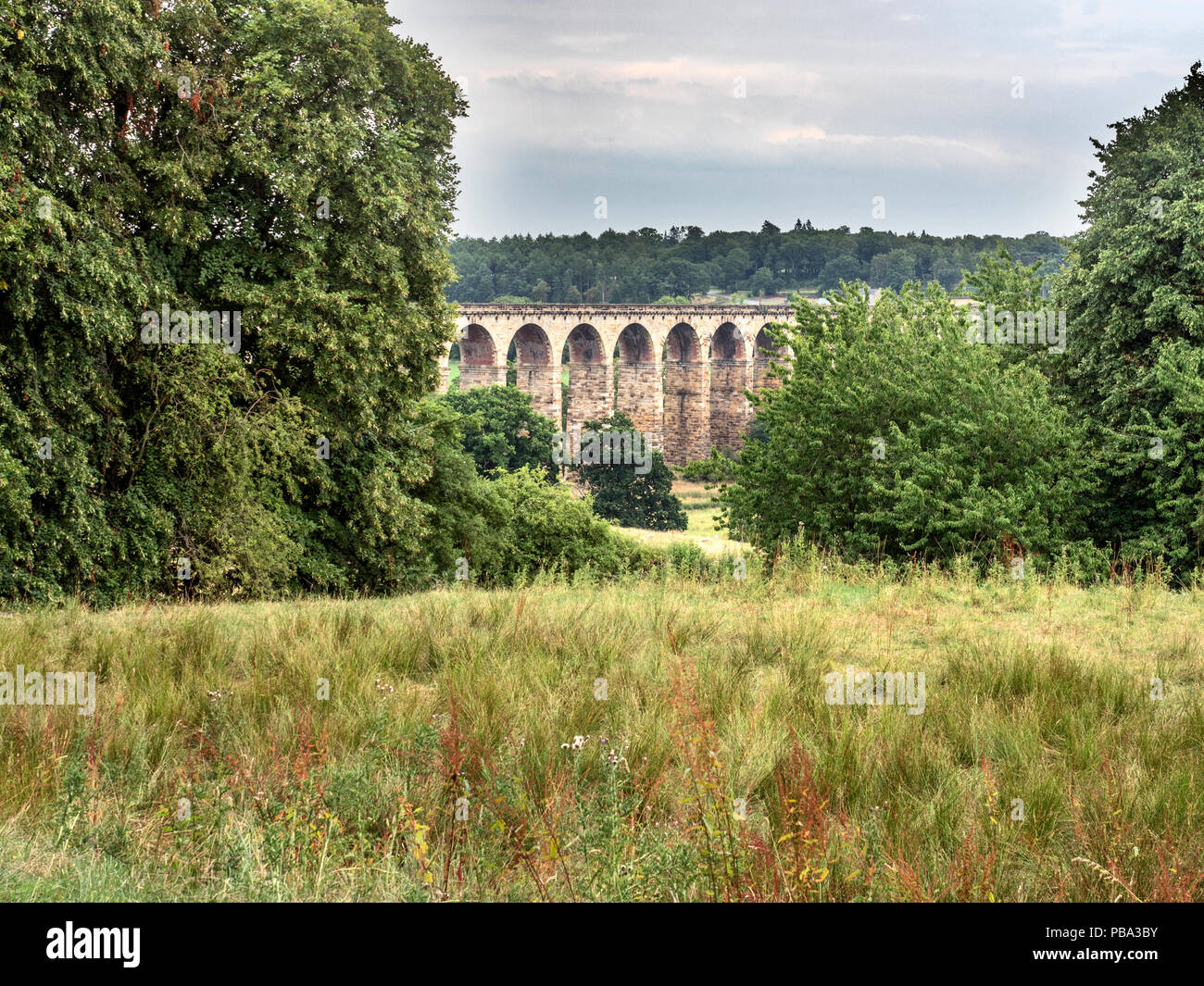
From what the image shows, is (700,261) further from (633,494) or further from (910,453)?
(910,453)

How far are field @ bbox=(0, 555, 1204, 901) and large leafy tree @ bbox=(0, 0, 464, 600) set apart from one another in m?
7.83

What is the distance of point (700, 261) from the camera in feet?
454

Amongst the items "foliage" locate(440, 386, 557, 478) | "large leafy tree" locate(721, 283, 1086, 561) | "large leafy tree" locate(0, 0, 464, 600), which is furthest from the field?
"foliage" locate(440, 386, 557, 478)

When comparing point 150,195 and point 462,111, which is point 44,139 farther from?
point 462,111

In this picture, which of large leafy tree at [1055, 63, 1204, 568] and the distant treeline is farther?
the distant treeline

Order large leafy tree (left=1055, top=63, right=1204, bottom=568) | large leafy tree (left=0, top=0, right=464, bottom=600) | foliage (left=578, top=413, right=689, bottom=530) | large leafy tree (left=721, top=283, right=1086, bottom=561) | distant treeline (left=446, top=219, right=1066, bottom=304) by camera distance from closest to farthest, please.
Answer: large leafy tree (left=0, top=0, right=464, bottom=600)
large leafy tree (left=721, top=283, right=1086, bottom=561)
large leafy tree (left=1055, top=63, right=1204, bottom=568)
foliage (left=578, top=413, right=689, bottom=530)
distant treeline (left=446, top=219, right=1066, bottom=304)

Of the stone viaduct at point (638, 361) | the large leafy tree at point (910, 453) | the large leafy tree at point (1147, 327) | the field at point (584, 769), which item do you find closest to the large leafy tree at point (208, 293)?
the large leafy tree at point (910, 453)

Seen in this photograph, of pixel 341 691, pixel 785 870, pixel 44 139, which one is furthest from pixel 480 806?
pixel 44 139

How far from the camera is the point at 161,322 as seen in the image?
48.1 ft

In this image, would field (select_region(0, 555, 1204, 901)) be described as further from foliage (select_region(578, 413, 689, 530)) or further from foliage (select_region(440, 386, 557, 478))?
foliage (select_region(578, 413, 689, 530))

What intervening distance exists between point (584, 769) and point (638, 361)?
7860 cm

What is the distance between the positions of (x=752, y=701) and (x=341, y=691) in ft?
6.33

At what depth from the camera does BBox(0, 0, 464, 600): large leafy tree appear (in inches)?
511

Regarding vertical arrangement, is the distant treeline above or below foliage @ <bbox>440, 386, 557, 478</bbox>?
above
